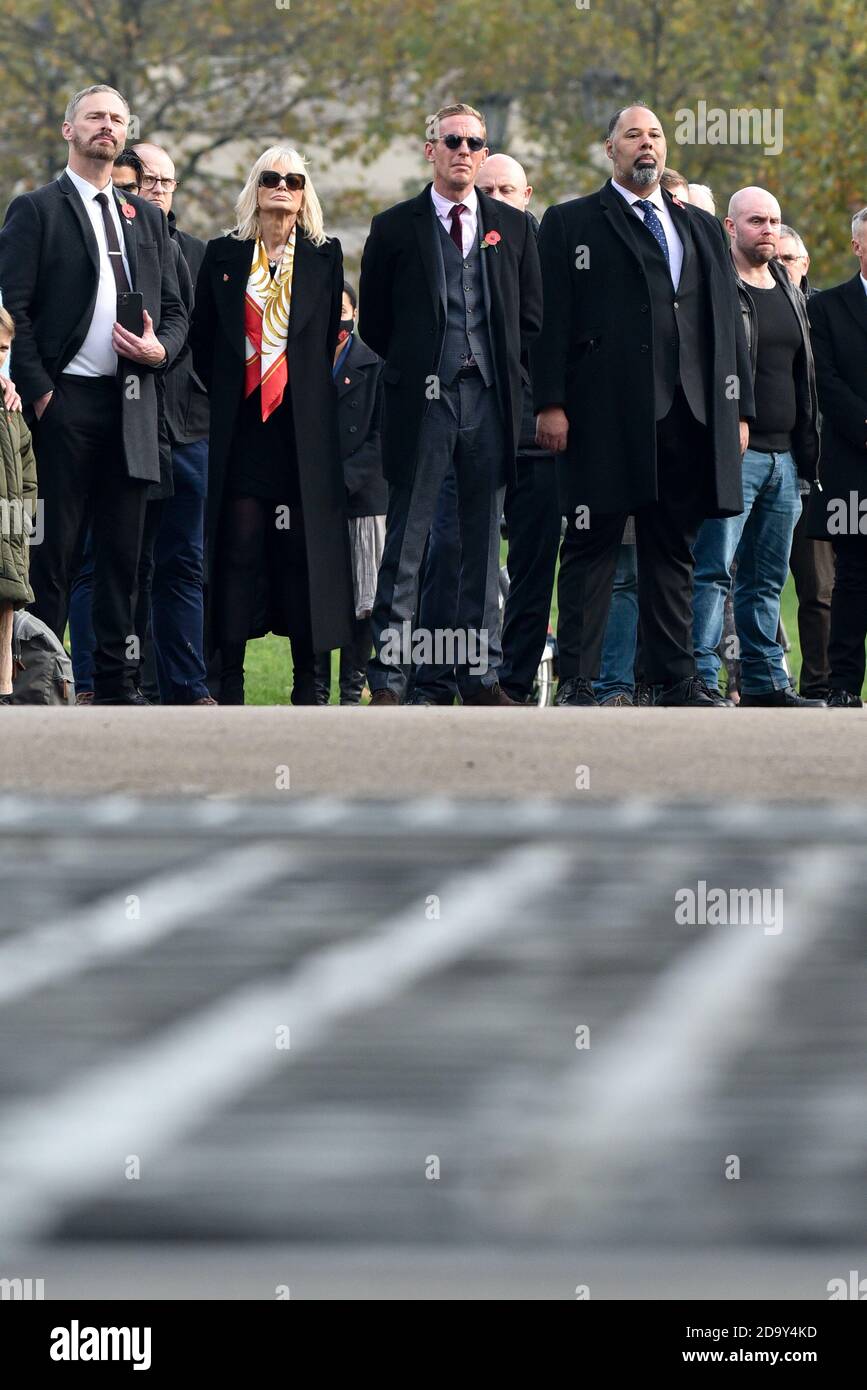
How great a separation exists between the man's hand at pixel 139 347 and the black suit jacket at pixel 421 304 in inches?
32.3

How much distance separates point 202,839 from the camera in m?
8.26

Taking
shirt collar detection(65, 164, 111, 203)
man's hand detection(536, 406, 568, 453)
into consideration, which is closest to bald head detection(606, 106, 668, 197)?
man's hand detection(536, 406, 568, 453)

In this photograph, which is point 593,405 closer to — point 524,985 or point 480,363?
point 480,363

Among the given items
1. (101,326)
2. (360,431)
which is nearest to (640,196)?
(101,326)

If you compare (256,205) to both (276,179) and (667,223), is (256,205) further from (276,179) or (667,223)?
(667,223)

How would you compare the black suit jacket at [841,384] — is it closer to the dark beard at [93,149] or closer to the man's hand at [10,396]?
the dark beard at [93,149]

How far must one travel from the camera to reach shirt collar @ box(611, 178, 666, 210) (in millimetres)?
10906

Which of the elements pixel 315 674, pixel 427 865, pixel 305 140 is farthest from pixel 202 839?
pixel 305 140

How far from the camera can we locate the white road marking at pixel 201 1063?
419 cm

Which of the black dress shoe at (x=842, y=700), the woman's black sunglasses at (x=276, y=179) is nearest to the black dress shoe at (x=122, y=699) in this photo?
the woman's black sunglasses at (x=276, y=179)

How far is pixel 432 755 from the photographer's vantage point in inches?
370

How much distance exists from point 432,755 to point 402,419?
1.87 meters

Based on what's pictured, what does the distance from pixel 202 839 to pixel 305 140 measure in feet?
108

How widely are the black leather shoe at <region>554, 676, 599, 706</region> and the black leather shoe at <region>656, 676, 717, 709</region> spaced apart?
320 millimetres
